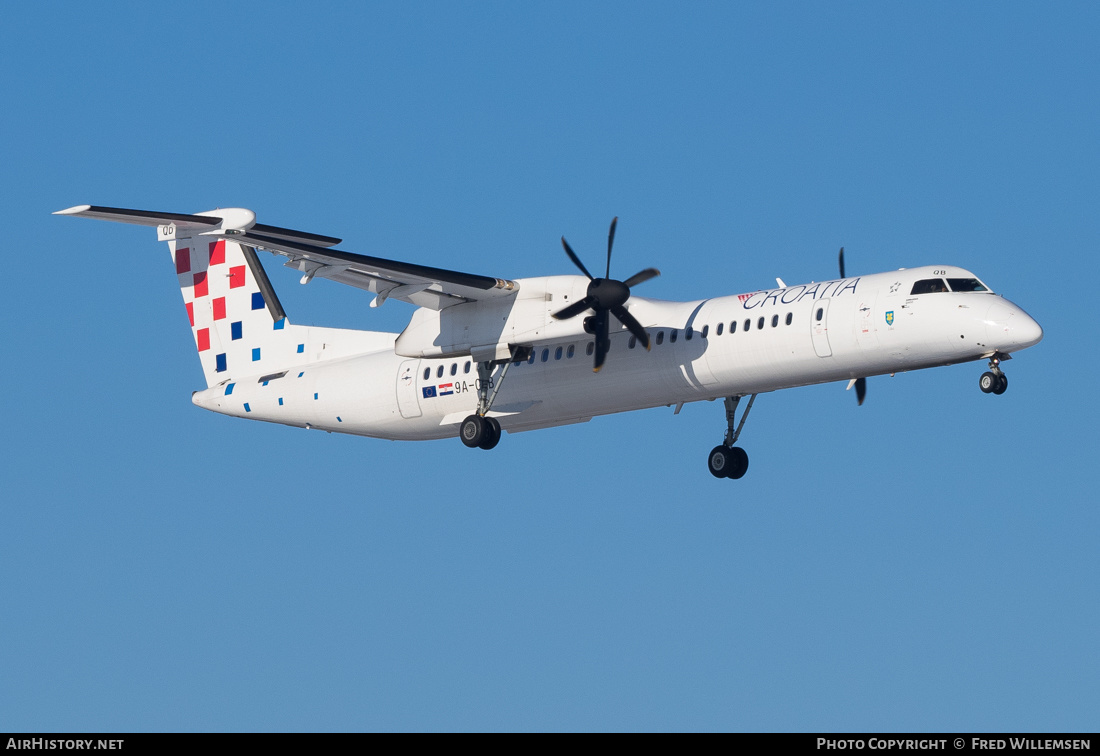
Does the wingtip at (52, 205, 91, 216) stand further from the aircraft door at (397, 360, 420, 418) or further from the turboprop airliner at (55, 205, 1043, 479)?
the aircraft door at (397, 360, 420, 418)

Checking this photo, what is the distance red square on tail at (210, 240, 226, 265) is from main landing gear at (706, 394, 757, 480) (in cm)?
1340

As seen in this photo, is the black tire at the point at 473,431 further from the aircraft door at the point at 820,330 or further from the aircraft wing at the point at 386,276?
the aircraft door at the point at 820,330

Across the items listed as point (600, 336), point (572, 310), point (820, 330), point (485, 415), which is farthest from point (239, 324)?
point (820, 330)

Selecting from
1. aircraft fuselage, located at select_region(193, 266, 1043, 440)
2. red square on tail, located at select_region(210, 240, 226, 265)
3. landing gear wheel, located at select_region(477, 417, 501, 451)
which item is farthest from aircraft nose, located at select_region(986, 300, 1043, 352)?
red square on tail, located at select_region(210, 240, 226, 265)

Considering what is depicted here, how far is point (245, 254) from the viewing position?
119 feet

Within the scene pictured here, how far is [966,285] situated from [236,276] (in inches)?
716

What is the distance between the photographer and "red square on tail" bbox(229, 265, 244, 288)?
3659 cm

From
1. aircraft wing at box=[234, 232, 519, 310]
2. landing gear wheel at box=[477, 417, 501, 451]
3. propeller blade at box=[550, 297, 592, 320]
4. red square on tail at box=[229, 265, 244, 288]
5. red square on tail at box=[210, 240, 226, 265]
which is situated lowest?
landing gear wheel at box=[477, 417, 501, 451]

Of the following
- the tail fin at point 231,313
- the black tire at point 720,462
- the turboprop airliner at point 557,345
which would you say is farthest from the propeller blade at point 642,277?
the tail fin at point 231,313

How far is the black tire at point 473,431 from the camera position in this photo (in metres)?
30.4

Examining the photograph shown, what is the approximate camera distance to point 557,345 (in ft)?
98.8
